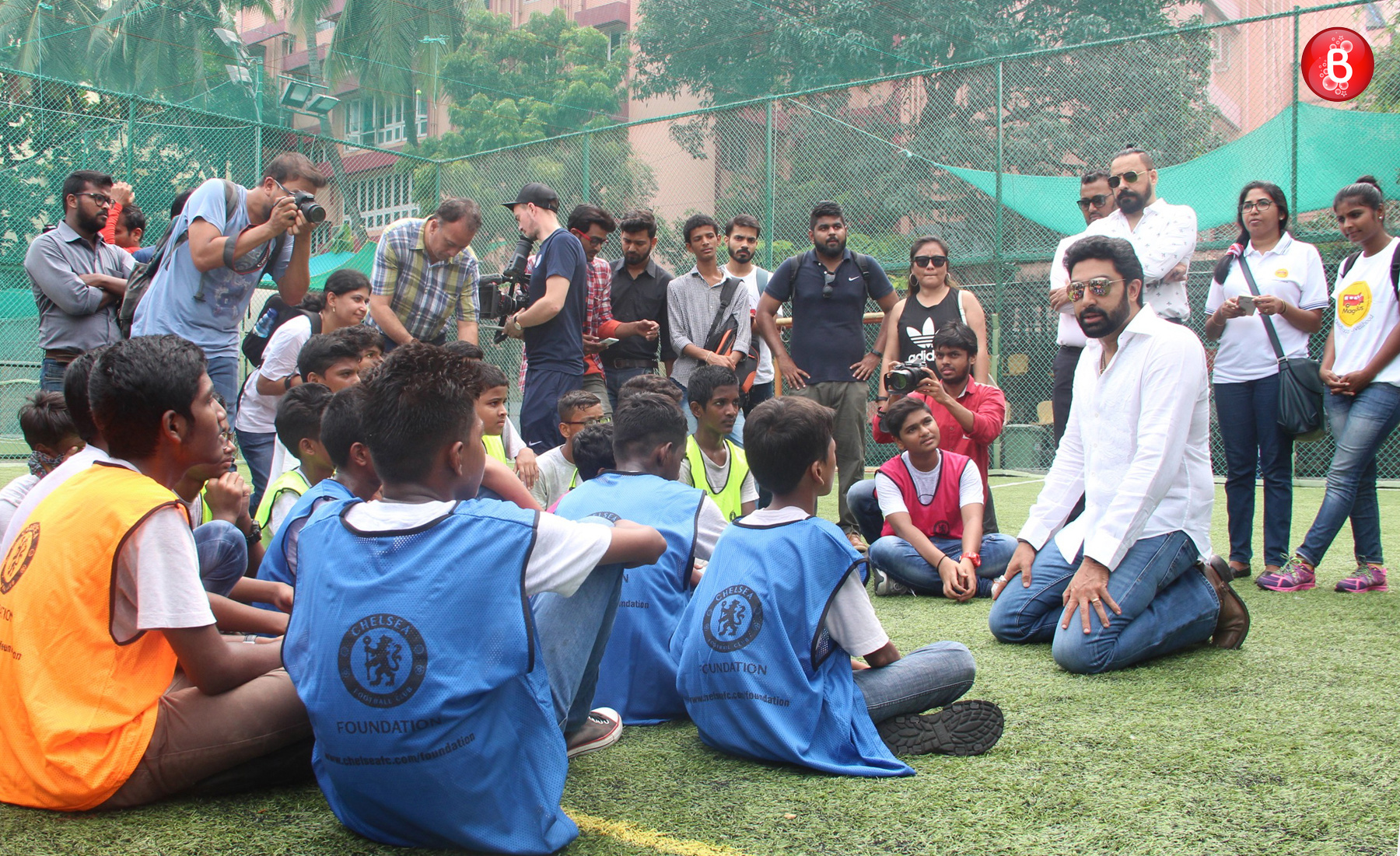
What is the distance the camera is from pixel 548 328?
5504 millimetres

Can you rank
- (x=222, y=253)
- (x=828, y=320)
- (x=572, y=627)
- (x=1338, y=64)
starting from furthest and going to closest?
1. (x=1338, y=64)
2. (x=828, y=320)
3. (x=222, y=253)
4. (x=572, y=627)

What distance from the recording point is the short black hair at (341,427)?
2625 millimetres

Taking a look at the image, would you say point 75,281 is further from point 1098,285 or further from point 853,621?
point 1098,285

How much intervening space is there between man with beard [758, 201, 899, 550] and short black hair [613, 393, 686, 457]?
314cm

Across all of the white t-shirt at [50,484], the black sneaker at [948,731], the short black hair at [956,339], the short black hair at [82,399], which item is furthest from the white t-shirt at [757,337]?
the white t-shirt at [50,484]

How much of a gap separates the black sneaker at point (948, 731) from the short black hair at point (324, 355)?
8.52ft

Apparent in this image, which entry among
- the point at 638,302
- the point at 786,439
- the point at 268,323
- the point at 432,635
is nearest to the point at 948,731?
the point at 786,439

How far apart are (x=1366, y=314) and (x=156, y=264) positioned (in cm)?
529

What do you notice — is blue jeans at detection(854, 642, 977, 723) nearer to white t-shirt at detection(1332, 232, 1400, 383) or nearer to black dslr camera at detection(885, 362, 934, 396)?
black dslr camera at detection(885, 362, 934, 396)

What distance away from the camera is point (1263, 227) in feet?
16.7

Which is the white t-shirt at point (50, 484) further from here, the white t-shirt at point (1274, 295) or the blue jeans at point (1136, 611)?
the white t-shirt at point (1274, 295)

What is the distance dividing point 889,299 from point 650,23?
19.9 m

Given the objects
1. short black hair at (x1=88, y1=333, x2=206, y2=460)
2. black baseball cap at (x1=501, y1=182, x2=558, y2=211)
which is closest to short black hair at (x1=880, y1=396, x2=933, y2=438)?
black baseball cap at (x1=501, y1=182, x2=558, y2=211)

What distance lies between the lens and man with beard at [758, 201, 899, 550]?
20.6 ft
